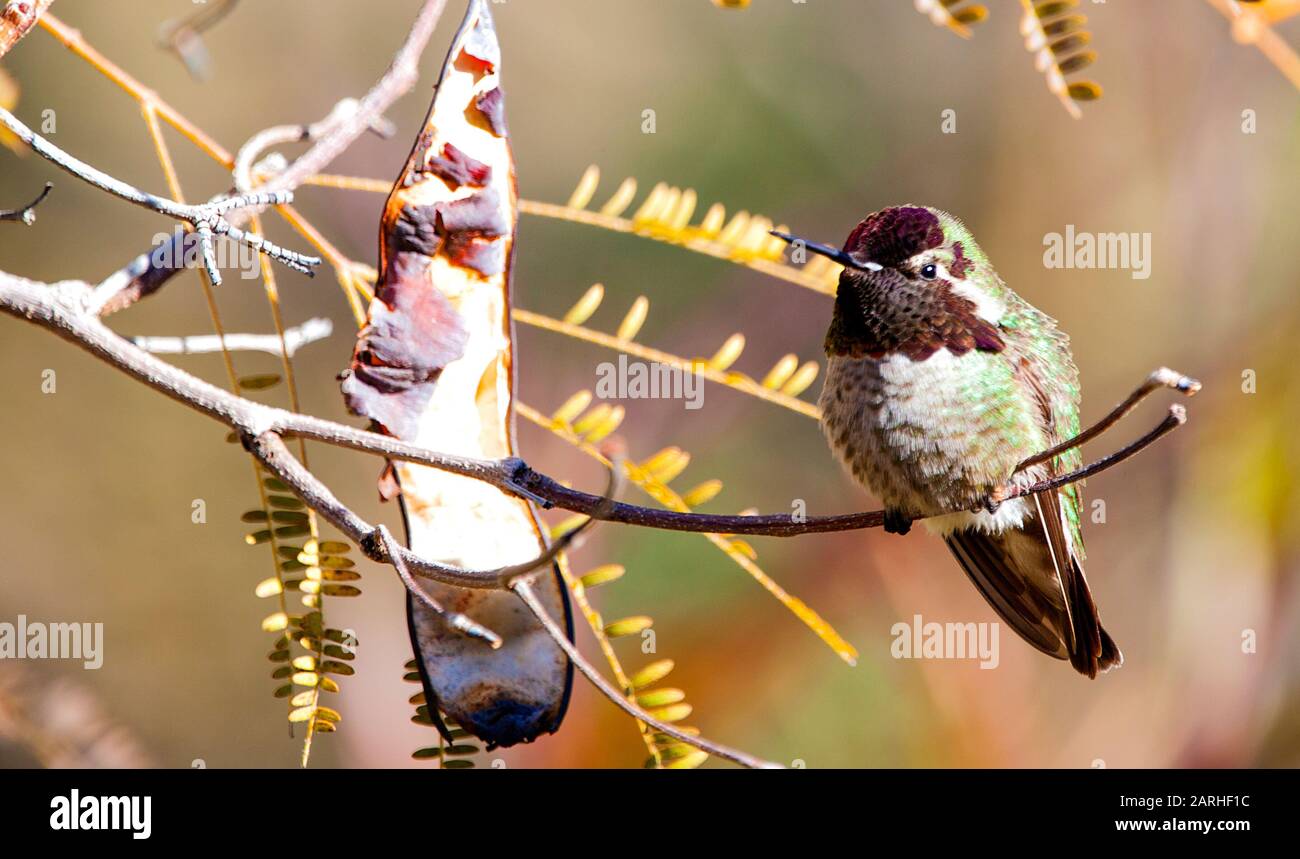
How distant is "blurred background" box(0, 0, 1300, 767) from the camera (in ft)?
13.9

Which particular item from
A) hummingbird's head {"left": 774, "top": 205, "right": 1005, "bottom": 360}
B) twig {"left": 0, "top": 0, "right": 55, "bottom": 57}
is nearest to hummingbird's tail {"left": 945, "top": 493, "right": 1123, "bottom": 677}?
hummingbird's head {"left": 774, "top": 205, "right": 1005, "bottom": 360}

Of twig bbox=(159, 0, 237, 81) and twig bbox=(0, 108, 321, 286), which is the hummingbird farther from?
twig bbox=(159, 0, 237, 81)

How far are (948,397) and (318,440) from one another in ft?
4.47

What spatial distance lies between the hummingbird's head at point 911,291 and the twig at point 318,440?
86 cm

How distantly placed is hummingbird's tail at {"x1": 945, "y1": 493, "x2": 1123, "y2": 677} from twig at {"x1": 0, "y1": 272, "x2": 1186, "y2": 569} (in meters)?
1.02

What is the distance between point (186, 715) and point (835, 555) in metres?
2.66

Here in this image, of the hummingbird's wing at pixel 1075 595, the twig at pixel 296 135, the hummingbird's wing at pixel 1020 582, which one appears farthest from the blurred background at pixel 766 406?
the twig at pixel 296 135

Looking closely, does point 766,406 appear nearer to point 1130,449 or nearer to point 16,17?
point 1130,449

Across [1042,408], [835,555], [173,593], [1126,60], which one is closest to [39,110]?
[173,593]

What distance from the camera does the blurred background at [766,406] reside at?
4242mm

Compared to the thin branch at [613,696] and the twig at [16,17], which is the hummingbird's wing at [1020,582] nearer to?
the thin branch at [613,696]

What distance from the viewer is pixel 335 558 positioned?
1772 mm

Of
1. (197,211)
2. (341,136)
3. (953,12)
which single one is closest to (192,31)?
(341,136)
